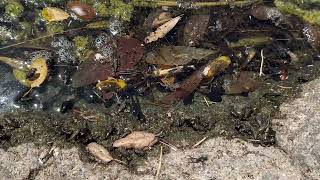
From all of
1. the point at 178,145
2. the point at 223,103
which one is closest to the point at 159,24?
the point at 223,103

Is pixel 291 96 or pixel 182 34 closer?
pixel 291 96

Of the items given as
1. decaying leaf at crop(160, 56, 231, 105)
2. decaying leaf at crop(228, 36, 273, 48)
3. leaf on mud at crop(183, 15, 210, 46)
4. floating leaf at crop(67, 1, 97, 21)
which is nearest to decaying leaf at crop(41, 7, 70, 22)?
floating leaf at crop(67, 1, 97, 21)

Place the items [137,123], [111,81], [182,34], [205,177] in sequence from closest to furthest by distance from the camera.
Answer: [205,177] → [137,123] → [111,81] → [182,34]

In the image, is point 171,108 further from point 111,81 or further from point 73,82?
point 73,82

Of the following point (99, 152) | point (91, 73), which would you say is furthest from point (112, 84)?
point (99, 152)

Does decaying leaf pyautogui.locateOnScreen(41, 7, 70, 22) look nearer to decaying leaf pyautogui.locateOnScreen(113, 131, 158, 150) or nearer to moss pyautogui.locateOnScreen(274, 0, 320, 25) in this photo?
decaying leaf pyautogui.locateOnScreen(113, 131, 158, 150)

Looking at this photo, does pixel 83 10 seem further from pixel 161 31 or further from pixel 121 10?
pixel 161 31
